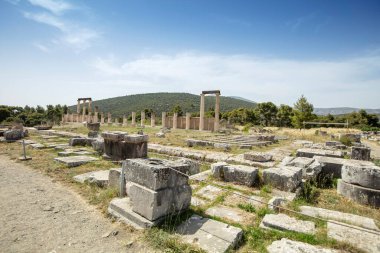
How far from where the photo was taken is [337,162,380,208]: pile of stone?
4.87 m

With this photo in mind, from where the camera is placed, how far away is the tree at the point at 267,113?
5250 cm

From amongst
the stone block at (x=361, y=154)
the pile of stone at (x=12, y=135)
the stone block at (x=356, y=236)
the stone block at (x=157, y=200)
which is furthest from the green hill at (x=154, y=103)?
the stone block at (x=356, y=236)

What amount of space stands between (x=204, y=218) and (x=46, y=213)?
294 cm

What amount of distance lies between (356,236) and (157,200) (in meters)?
2.99

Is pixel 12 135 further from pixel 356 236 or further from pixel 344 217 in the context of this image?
pixel 356 236

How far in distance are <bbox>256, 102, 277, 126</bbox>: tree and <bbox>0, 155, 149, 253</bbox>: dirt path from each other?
5109 cm

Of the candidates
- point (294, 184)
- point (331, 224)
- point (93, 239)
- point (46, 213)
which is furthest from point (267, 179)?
point (46, 213)

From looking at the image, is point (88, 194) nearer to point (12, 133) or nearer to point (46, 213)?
point (46, 213)

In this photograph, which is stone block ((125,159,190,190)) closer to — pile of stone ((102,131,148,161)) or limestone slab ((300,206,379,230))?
limestone slab ((300,206,379,230))

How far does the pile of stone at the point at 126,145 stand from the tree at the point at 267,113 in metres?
47.1

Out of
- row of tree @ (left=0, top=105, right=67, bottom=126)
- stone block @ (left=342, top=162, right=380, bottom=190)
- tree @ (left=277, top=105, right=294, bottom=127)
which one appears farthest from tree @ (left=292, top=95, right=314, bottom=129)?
row of tree @ (left=0, top=105, right=67, bottom=126)

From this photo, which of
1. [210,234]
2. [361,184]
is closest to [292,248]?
[210,234]

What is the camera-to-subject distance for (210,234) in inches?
129

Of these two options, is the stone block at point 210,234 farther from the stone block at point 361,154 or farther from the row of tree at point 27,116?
the row of tree at point 27,116
